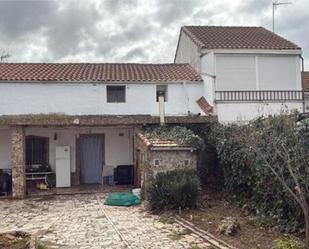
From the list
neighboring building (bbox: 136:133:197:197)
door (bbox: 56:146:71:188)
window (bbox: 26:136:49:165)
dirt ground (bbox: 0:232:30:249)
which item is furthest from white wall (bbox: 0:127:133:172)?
dirt ground (bbox: 0:232:30:249)

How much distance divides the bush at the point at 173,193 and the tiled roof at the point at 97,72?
9.24 metres

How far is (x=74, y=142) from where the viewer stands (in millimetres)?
22578

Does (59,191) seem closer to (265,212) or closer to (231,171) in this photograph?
(231,171)

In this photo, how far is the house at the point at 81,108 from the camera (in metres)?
21.9

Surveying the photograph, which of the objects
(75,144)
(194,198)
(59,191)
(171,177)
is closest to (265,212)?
(194,198)

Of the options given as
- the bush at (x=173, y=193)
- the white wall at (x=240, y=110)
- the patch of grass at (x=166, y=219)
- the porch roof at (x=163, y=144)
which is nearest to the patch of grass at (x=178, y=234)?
the patch of grass at (x=166, y=219)

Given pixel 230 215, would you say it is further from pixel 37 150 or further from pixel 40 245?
pixel 37 150

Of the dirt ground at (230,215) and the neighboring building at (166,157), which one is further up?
the neighboring building at (166,157)

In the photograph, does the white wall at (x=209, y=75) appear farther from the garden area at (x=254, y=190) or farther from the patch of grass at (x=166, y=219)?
the patch of grass at (x=166, y=219)

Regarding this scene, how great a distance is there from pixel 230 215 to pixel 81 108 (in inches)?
456

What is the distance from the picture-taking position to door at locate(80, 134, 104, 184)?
22766 mm

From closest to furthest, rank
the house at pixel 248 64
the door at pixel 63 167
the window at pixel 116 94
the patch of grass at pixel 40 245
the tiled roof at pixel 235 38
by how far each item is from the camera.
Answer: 1. the patch of grass at pixel 40 245
2. the door at pixel 63 167
3. the window at pixel 116 94
4. the house at pixel 248 64
5. the tiled roof at pixel 235 38

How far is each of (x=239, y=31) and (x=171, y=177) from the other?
1545cm

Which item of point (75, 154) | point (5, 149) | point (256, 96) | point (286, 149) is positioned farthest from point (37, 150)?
point (286, 149)
